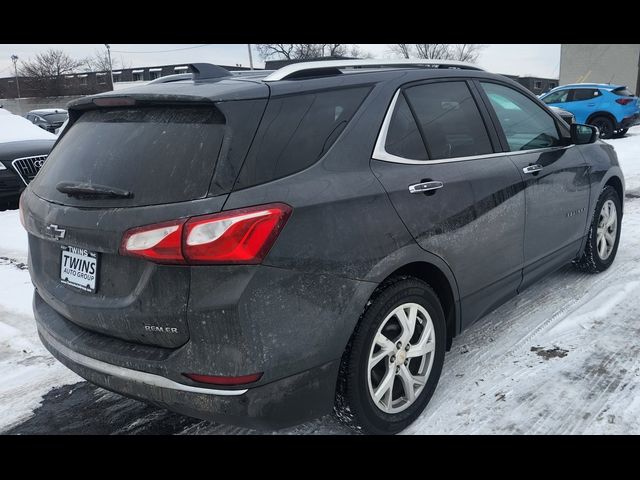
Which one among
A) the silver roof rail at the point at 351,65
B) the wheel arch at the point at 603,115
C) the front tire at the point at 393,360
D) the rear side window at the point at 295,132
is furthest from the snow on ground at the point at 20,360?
the wheel arch at the point at 603,115

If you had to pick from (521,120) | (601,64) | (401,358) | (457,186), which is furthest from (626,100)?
(601,64)

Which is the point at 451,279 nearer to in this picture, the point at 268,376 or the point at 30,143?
the point at 268,376

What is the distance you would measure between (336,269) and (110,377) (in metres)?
1.04

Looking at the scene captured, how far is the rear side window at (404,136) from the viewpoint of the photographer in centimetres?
265

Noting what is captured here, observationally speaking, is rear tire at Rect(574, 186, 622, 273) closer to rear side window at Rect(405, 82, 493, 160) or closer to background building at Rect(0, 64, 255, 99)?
rear side window at Rect(405, 82, 493, 160)

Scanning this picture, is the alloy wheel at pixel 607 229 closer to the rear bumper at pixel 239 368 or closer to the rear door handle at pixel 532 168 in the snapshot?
the rear door handle at pixel 532 168

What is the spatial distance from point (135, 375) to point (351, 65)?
1.81 metres

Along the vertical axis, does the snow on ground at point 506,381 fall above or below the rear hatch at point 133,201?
below

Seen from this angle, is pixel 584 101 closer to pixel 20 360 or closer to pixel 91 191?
pixel 20 360

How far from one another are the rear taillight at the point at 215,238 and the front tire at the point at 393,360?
65cm

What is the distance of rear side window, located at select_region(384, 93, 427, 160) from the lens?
2652 mm

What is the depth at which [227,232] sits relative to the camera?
200 centimetres

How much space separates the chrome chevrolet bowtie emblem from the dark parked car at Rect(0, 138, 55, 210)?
5276 mm
